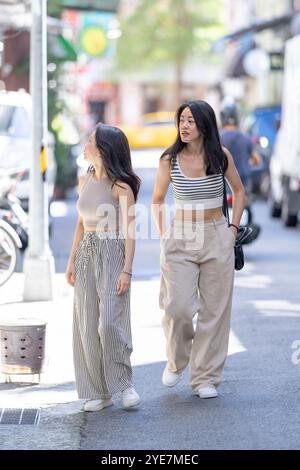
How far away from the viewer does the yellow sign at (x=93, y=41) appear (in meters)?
41.3

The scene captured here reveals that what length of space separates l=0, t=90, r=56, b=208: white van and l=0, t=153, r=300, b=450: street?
247 cm

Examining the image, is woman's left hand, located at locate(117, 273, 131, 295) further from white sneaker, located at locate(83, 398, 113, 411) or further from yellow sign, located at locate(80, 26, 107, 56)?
yellow sign, located at locate(80, 26, 107, 56)

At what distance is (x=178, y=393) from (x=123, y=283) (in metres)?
1.01

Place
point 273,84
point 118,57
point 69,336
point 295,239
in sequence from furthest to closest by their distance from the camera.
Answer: point 118,57
point 273,84
point 295,239
point 69,336

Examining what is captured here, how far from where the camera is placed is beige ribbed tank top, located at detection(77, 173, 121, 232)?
774cm

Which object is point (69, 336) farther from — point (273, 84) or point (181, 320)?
point (273, 84)

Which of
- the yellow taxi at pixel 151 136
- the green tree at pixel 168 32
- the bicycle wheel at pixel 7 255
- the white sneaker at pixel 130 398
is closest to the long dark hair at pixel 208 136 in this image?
the white sneaker at pixel 130 398

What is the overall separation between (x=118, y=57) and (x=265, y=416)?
56.5m

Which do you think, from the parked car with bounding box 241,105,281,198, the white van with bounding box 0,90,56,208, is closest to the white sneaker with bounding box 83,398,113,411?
the white van with bounding box 0,90,56,208

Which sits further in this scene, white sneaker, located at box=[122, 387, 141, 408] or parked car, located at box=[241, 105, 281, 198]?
parked car, located at box=[241, 105, 281, 198]

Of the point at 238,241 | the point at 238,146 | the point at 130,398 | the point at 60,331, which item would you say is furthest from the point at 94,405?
the point at 238,146
